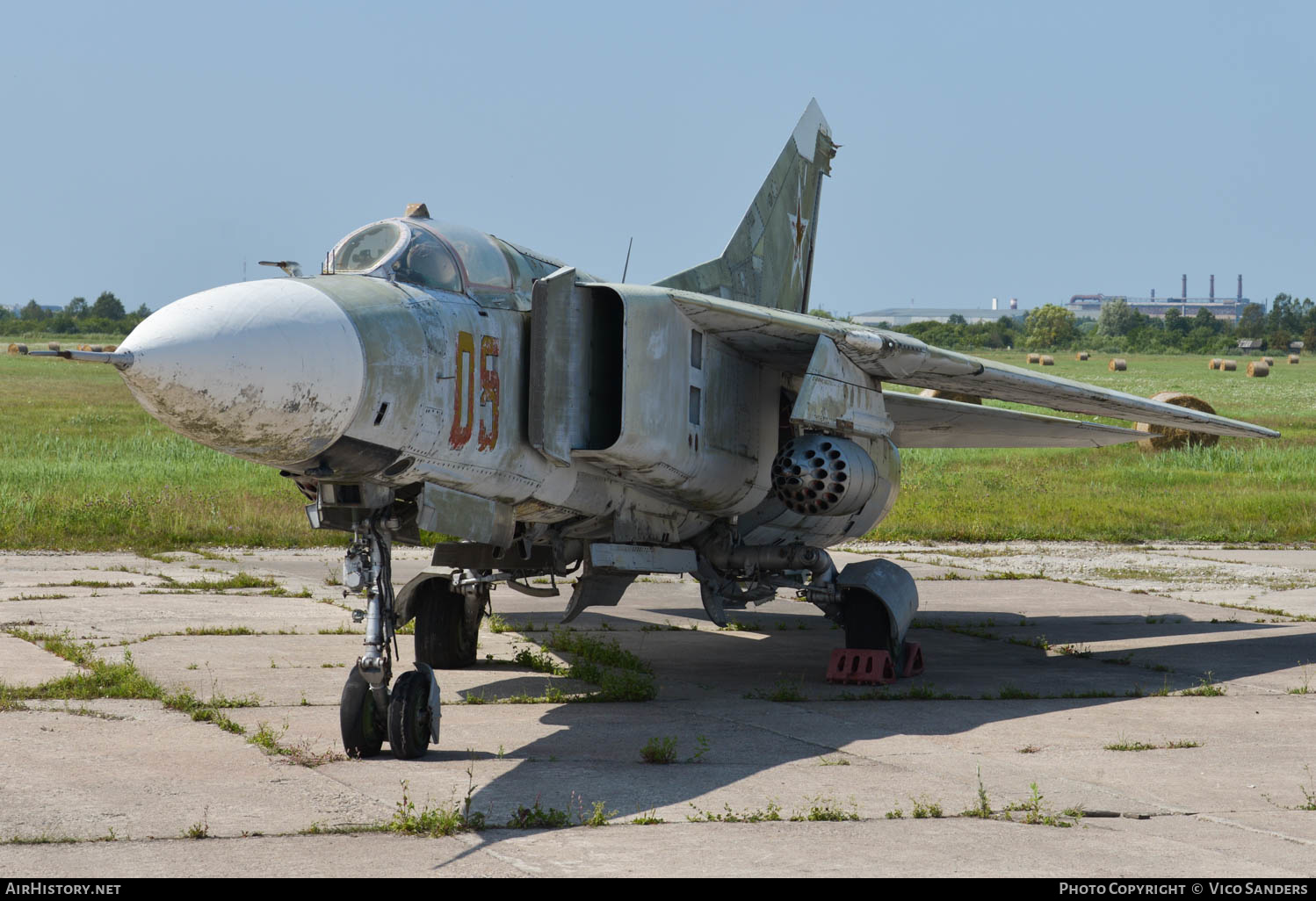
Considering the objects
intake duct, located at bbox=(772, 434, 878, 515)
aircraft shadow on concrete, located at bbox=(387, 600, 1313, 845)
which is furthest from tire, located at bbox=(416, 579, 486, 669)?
intake duct, located at bbox=(772, 434, 878, 515)

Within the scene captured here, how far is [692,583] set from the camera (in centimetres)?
1677

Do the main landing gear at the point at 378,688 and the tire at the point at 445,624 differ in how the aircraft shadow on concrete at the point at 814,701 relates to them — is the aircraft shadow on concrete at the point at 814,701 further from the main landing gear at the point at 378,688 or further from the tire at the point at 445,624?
the tire at the point at 445,624

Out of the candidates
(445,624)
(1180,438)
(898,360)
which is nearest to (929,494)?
(1180,438)

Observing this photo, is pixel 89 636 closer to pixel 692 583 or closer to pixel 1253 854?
pixel 692 583

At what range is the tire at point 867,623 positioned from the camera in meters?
10.2

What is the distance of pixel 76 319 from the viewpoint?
92125 millimetres

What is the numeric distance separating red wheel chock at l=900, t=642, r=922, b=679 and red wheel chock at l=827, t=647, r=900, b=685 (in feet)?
0.72

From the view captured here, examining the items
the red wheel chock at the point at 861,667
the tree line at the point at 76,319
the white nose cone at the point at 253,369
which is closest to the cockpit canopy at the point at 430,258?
the white nose cone at the point at 253,369

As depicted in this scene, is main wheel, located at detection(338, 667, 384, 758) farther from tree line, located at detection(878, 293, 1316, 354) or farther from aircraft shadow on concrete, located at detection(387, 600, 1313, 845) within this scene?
tree line, located at detection(878, 293, 1316, 354)

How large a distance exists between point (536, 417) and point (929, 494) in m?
17.3

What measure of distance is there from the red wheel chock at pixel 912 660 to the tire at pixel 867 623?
0.13m

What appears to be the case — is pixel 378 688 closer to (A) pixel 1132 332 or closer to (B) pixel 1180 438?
(B) pixel 1180 438

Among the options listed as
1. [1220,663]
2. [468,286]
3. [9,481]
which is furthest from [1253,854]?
[9,481]

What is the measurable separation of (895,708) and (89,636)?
20.9 feet
